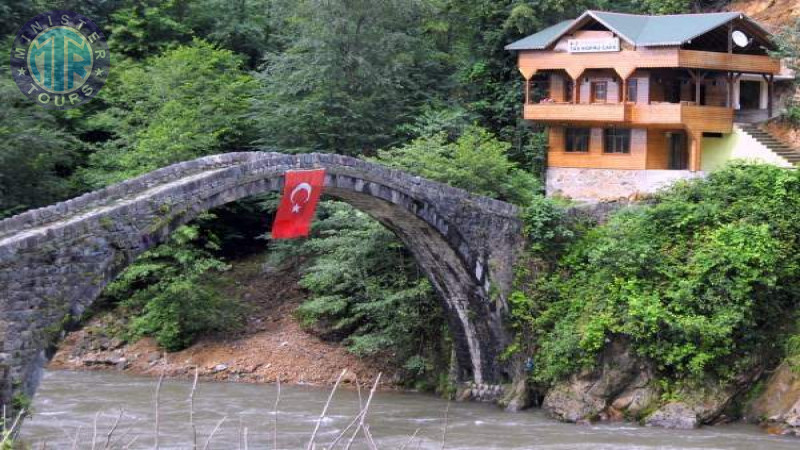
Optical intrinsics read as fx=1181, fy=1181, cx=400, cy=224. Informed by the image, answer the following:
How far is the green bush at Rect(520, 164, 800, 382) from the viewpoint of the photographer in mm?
22750

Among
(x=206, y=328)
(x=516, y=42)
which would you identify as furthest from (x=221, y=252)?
(x=516, y=42)

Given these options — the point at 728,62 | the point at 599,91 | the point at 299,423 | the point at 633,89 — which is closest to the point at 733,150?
the point at 728,62

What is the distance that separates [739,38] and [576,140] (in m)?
5.19

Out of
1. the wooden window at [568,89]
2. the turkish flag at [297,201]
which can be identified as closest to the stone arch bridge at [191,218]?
the turkish flag at [297,201]

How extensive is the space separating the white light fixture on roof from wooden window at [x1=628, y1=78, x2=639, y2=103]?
2801 mm

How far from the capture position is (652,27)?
3184 cm

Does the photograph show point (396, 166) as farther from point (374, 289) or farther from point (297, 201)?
point (297, 201)

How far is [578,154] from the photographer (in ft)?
109

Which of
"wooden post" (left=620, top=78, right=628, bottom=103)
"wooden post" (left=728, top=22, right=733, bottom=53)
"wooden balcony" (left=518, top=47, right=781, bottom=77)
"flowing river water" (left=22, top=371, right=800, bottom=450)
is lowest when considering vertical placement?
"flowing river water" (left=22, top=371, right=800, bottom=450)

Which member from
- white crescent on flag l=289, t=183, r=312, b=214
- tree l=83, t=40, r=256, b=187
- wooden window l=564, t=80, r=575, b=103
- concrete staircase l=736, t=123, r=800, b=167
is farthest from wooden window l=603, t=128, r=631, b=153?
white crescent on flag l=289, t=183, r=312, b=214

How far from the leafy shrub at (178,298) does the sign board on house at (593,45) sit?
11175 mm

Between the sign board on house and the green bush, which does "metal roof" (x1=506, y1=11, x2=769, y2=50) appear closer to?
the sign board on house

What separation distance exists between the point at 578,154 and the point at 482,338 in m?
8.68

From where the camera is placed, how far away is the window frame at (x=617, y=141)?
32.3m
